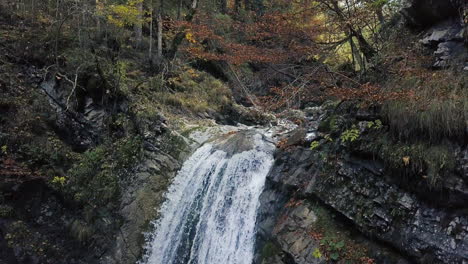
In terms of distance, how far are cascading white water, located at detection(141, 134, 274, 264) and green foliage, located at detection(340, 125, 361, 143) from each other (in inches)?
94.7

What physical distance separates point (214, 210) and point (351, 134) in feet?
12.5

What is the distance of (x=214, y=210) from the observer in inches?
308

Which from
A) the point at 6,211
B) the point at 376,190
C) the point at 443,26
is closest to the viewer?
the point at 376,190

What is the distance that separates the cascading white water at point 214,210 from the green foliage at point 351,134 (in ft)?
7.90

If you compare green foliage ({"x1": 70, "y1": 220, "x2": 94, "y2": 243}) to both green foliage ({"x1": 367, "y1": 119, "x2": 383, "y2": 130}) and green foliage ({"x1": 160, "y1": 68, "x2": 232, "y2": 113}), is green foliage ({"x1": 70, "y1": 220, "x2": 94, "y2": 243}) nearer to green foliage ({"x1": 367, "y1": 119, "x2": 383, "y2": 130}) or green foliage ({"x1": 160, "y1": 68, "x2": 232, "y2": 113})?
green foliage ({"x1": 160, "y1": 68, "x2": 232, "y2": 113})

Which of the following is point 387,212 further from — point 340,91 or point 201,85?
point 201,85

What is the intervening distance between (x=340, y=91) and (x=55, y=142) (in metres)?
7.92

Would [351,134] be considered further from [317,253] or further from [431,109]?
[317,253]

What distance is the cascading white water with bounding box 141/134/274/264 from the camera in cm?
712

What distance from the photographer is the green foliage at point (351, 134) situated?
5906mm

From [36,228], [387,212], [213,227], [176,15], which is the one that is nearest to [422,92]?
[387,212]

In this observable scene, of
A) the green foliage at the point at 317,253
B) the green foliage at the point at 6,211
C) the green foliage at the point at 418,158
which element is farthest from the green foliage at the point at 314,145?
the green foliage at the point at 6,211

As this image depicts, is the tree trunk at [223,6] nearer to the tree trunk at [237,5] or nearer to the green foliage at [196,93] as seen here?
the tree trunk at [237,5]

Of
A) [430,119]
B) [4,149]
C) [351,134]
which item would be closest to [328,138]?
[351,134]
